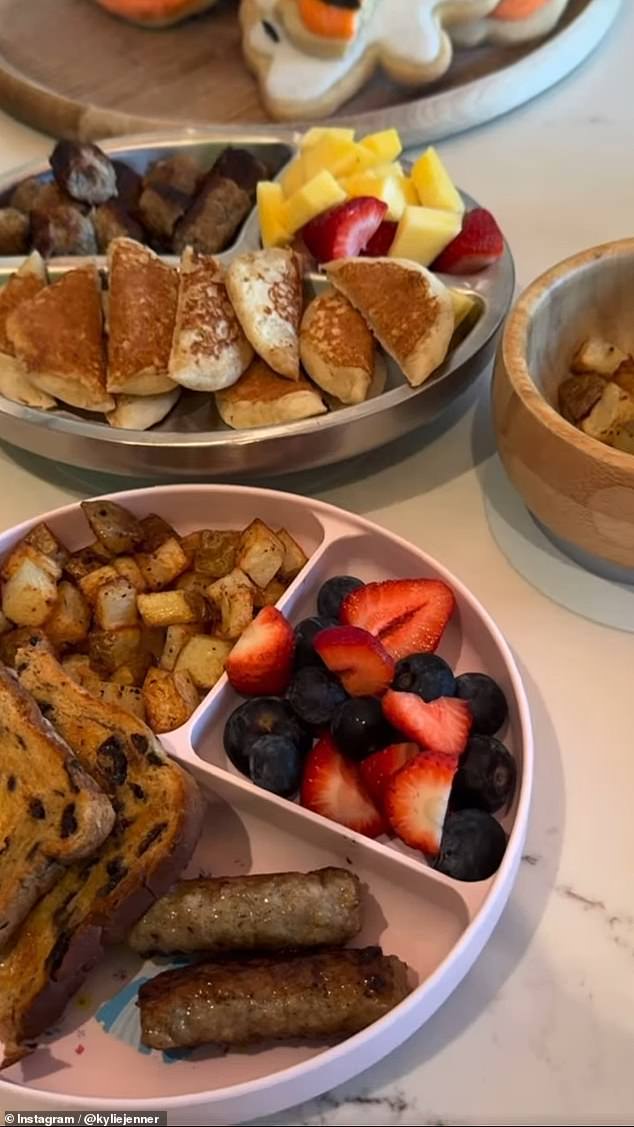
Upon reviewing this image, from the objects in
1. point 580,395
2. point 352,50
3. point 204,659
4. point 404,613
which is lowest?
point 204,659

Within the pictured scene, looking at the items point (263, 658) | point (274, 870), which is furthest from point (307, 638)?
point (274, 870)

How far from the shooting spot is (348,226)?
5.14ft

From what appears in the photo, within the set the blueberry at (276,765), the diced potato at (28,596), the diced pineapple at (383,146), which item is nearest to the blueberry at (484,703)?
the blueberry at (276,765)

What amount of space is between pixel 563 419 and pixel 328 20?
1.24 m

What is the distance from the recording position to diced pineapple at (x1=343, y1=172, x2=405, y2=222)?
1.61 meters

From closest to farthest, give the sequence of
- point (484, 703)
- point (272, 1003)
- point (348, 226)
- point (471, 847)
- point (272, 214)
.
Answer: point (272, 1003)
point (471, 847)
point (484, 703)
point (348, 226)
point (272, 214)

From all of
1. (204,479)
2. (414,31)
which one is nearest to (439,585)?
(204,479)

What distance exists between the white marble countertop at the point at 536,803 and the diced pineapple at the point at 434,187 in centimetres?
27

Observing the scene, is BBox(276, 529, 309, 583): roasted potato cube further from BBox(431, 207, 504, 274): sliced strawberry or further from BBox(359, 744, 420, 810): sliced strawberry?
BBox(431, 207, 504, 274): sliced strawberry

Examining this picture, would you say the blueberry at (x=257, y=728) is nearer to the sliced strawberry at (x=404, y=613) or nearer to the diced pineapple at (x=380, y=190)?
the sliced strawberry at (x=404, y=613)

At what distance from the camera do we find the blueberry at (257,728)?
45.3 inches

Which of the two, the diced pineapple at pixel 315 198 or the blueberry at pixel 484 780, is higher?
the diced pineapple at pixel 315 198

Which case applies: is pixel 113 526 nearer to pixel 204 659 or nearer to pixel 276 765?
pixel 204 659

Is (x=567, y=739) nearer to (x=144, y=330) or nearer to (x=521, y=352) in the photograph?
(x=521, y=352)
